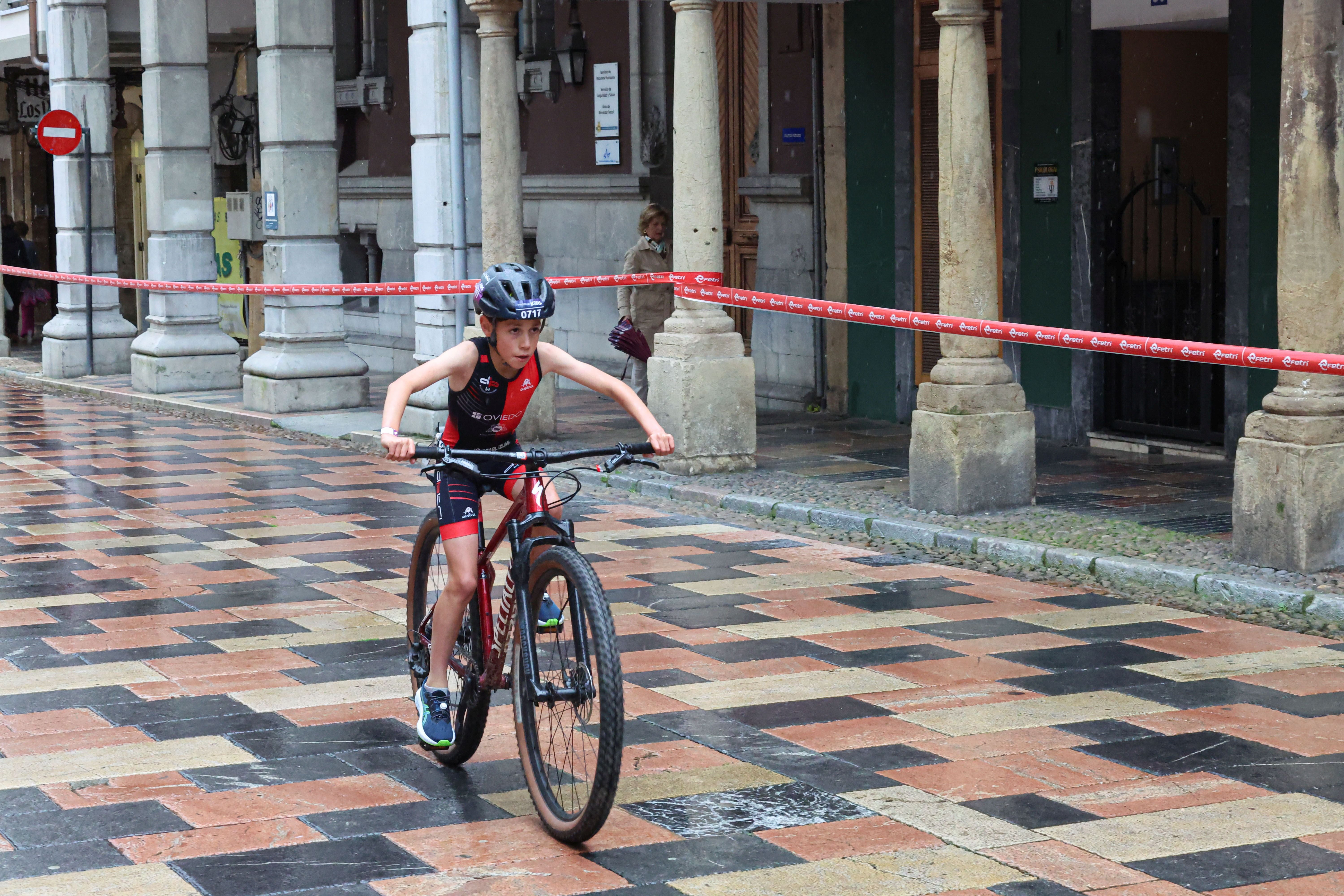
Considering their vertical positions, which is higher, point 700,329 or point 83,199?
point 83,199

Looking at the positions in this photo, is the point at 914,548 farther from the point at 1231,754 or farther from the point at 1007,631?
the point at 1231,754

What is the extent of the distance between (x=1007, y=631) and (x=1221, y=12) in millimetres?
5966

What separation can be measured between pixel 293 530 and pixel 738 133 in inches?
282

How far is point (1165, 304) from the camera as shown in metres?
13.0

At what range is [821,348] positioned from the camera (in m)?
15.6

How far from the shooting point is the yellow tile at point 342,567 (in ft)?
30.8

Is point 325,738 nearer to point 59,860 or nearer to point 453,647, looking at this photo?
point 453,647

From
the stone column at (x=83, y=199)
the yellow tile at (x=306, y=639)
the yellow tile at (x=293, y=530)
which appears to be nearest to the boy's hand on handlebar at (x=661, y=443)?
the yellow tile at (x=306, y=639)

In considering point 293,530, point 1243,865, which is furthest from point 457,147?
point 1243,865

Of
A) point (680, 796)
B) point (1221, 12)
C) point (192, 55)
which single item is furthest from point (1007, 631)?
point (192, 55)

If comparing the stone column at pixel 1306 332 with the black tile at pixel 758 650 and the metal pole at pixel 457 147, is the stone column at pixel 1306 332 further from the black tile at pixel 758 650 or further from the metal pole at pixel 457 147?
the metal pole at pixel 457 147

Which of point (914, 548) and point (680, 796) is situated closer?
point (680, 796)

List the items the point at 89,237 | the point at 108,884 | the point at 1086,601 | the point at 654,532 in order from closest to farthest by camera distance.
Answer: the point at 108,884 < the point at 1086,601 < the point at 654,532 < the point at 89,237

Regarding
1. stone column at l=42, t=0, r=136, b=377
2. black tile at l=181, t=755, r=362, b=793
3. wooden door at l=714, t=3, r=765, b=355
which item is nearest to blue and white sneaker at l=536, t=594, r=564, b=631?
black tile at l=181, t=755, r=362, b=793
